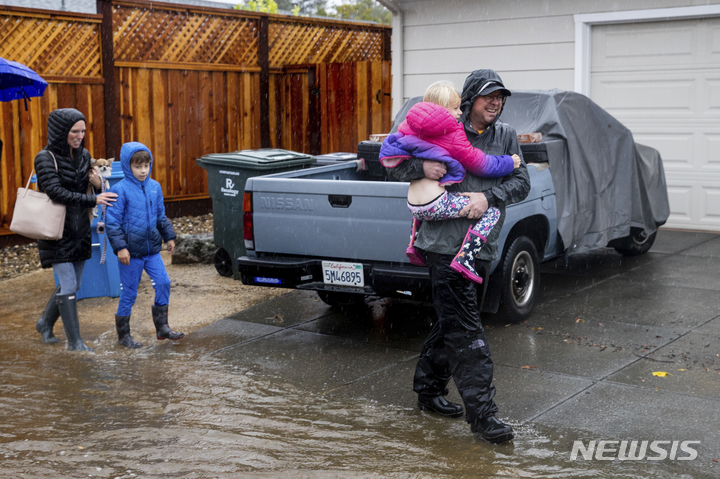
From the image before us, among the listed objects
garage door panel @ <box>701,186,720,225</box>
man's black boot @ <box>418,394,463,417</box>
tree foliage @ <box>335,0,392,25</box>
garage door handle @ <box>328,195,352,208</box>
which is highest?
tree foliage @ <box>335,0,392,25</box>

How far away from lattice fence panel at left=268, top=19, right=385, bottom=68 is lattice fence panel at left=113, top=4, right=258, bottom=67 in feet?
1.71

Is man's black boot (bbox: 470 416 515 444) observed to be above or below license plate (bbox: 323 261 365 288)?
below

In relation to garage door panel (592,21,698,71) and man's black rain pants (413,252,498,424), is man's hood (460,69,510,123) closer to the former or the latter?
man's black rain pants (413,252,498,424)

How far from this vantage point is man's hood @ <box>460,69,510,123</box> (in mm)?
4285

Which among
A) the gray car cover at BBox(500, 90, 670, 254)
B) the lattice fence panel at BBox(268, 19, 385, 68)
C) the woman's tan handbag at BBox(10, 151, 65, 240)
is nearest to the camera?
the woman's tan handbag at BBox(10, 151, 65, 240)

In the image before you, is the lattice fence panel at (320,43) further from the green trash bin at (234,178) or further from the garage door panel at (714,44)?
the garage door panel at (714,44)

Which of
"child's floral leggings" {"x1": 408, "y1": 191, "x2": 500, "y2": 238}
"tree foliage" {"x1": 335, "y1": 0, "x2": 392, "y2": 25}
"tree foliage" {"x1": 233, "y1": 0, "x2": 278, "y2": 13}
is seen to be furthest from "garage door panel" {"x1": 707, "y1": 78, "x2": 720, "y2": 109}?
"tree foliage" {"x1": 335, "y1": 0, "x2": 392, "y2": 25}

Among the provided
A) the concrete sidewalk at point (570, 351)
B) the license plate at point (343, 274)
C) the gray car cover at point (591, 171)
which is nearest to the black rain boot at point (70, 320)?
the concrete sidewalk at point (570, 351)

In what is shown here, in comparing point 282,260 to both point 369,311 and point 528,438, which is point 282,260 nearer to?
point 369,311

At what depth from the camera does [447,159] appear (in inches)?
167

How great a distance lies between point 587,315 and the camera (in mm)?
6520

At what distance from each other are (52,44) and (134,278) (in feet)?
18.0

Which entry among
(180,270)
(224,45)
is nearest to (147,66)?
(224,45)

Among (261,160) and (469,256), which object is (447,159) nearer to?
(469,256)
